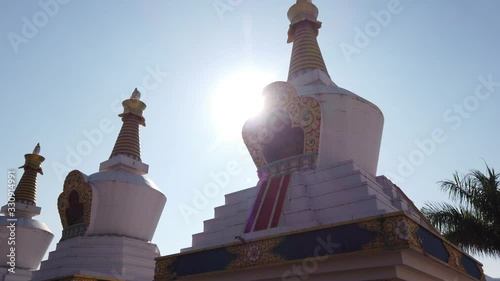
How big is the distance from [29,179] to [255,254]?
18.3m

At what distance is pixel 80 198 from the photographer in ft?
55.2

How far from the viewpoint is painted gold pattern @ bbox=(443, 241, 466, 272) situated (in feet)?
28.1

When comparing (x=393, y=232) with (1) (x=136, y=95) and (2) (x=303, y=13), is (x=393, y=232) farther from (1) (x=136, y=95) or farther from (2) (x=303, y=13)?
(1) (x=136, y=95)

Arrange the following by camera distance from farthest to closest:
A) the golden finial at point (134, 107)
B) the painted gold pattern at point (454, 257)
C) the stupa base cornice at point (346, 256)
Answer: the golden finial at point (134, 107) → the painted gold pattern at point (454, 257) → the stupa base cornice at point (346, 256)

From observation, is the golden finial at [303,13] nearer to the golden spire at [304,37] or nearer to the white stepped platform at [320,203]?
the golden spire at [304,37]

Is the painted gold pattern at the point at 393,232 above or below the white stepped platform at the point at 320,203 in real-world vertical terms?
below

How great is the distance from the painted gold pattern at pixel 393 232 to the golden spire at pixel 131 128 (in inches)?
556

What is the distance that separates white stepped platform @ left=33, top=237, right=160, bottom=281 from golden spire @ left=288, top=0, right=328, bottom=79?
8.95 meters

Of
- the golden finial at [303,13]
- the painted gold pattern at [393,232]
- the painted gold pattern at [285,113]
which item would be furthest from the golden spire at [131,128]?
the painted gold pattern at [393,232]

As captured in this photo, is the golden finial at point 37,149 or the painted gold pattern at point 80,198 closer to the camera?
the painted gold pattern at point 80,198

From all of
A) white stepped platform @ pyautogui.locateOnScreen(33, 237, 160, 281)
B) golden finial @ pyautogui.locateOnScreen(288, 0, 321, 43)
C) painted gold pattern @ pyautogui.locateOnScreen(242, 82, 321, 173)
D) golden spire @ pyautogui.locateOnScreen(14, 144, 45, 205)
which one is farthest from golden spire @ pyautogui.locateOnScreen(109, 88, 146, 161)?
golden finial @ pyautogui.locateOnScreen(288, 0, 321, 43)

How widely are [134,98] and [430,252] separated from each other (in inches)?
644

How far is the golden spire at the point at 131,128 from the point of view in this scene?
62.3ft

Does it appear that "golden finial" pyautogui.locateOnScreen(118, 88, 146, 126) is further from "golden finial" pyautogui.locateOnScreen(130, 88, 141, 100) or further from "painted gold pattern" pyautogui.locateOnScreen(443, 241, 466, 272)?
"painted gold pattern" pyautogui.locateOnScreen(443, 241, 466, 272)
